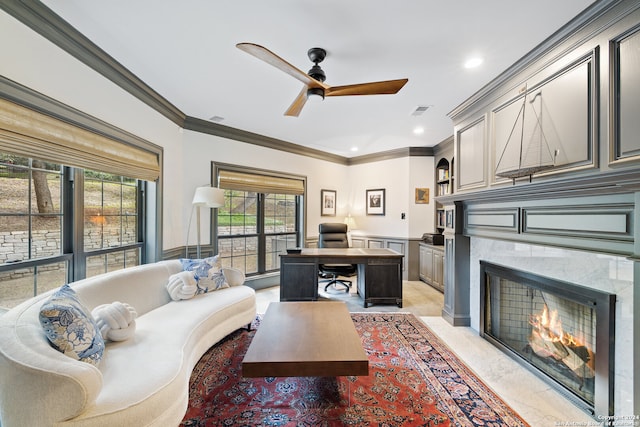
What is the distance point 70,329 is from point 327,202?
4713 mm

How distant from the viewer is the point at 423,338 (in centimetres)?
285

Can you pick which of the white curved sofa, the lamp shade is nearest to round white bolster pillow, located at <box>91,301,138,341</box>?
the white curved sofa

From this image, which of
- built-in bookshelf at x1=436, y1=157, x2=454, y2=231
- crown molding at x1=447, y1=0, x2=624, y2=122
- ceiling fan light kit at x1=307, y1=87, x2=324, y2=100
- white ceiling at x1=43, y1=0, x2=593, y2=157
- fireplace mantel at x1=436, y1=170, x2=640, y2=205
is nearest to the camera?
fireplace mantel at x1=436, y1=170, x2=640, y2=205

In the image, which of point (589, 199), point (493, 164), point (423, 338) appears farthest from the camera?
point (423, 338)

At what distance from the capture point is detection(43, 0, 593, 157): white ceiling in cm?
175

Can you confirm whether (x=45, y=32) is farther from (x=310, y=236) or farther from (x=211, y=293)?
(x=310, y=236)

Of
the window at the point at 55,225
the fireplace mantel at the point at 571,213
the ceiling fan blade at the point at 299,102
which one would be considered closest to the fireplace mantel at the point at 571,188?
the fireplace mantel at the point at 571,213

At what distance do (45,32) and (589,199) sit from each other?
3.73 meters

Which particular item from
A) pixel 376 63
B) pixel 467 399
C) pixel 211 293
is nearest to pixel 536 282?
pixel 467 399

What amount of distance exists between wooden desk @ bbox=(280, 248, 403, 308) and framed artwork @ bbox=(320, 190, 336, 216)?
1972 mm

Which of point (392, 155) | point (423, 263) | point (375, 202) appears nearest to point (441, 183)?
point (392, 155)

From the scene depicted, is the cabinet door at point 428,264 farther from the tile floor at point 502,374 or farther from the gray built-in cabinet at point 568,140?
the gray built-in cabinet at point 568,140

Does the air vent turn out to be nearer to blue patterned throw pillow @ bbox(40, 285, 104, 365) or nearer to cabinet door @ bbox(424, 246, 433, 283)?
cabinet door @ bbox(424, 246, 433, 283)

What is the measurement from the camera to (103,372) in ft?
4.91
